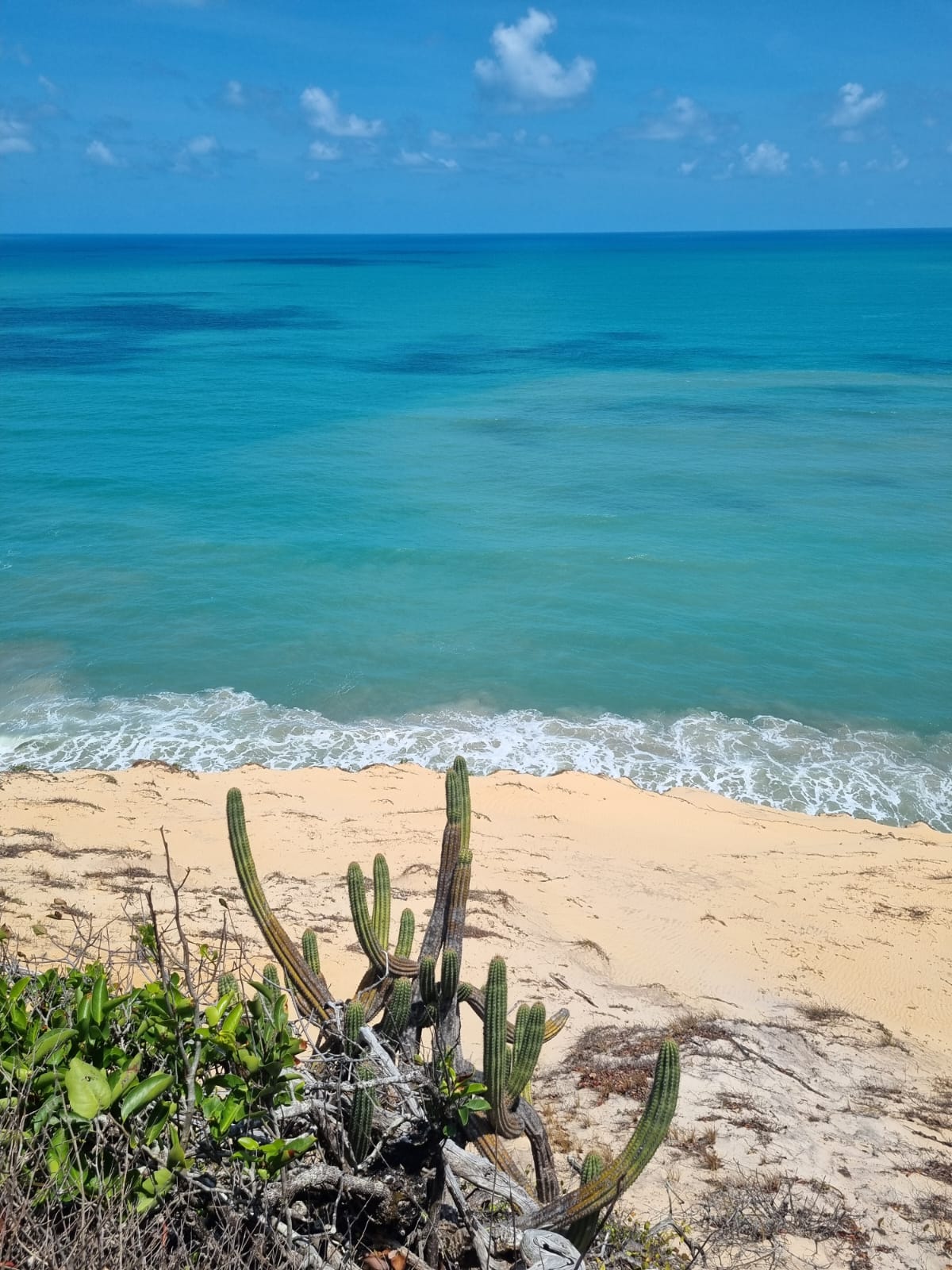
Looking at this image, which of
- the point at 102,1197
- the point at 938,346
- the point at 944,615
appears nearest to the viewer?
the point at 102,1197

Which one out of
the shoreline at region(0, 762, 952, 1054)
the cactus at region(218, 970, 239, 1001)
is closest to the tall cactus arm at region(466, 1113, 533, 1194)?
the cactus at region(218, 970, 239, 1001)

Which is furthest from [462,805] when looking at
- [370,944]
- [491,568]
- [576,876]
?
[491,568]

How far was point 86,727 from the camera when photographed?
15570 millimetres

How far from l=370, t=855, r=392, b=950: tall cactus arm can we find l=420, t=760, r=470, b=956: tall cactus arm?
0.80ft

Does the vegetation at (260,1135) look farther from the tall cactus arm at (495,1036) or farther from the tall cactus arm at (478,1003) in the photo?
the tall cactus arm at (478,1003)

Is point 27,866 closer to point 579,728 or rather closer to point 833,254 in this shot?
point 579,728

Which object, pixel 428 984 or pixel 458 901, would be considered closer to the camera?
pixel 428 984

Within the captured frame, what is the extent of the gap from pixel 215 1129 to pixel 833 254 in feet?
610

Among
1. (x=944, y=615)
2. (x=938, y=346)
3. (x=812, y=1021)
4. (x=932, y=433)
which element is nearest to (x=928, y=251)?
(x=938, y=346)

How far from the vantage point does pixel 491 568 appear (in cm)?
2131

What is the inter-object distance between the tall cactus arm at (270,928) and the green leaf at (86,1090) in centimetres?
188

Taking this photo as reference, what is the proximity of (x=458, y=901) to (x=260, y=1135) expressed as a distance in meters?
1.84

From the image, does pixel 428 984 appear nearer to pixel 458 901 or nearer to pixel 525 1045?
pixel 458 901

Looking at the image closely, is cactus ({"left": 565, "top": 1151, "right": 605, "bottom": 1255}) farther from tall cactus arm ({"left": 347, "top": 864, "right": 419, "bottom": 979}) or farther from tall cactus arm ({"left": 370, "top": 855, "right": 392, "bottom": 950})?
tall cactus arm ({"left": 370, "top": 855, "right": 392, "bottom": 950})
